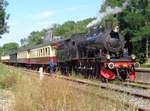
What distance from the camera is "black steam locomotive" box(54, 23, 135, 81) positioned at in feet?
79.8

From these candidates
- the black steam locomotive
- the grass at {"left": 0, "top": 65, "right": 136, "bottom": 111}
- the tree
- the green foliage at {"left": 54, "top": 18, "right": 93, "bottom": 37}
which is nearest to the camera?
the grass at {"left": 0, "top": 65, "right": 136, "bottom": 111}

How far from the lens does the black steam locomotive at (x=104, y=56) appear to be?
24.3m

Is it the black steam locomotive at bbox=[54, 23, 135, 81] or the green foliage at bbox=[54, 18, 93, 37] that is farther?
the green foliage at bbox=[54, 18, 93, 37]

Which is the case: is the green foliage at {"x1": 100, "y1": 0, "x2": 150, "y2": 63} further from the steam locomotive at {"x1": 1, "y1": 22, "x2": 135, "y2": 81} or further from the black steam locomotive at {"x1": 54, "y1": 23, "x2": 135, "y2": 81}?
the black steam locomotive at {"x1": 54, "y1": 23, "x2": 135, "y2": 81}

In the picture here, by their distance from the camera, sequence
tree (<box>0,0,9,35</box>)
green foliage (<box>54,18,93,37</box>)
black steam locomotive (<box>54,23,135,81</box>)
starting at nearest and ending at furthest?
black steam locomotive (<box>54,23,135,81</box>) → tree (<box>0,0,9,35</box>) → green foliage (<box>54,18,93,37</box>)

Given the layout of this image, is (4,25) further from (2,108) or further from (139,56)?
(2,108)

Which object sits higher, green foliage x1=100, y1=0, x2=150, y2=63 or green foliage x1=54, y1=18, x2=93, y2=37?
green foliage x1=54, y1=18, x2=93, y2=37

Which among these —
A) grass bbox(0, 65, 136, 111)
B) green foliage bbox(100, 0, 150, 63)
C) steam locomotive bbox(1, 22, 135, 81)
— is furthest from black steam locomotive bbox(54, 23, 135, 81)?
green foliage bbox(100, 0, 150, 63)

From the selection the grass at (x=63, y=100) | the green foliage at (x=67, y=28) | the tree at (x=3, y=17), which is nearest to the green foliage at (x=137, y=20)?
the tree at (x=3, y=17)

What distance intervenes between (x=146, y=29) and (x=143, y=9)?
6308mm

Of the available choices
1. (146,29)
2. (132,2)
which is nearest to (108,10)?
(132,2)

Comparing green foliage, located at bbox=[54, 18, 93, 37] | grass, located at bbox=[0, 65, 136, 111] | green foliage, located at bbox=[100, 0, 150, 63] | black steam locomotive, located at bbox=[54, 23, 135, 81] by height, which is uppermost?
green foliage, located at bbox=[54, 18, 93, 37]

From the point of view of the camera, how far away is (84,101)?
10.5 metres

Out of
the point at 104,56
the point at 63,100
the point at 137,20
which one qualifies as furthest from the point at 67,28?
the point at 63,100
